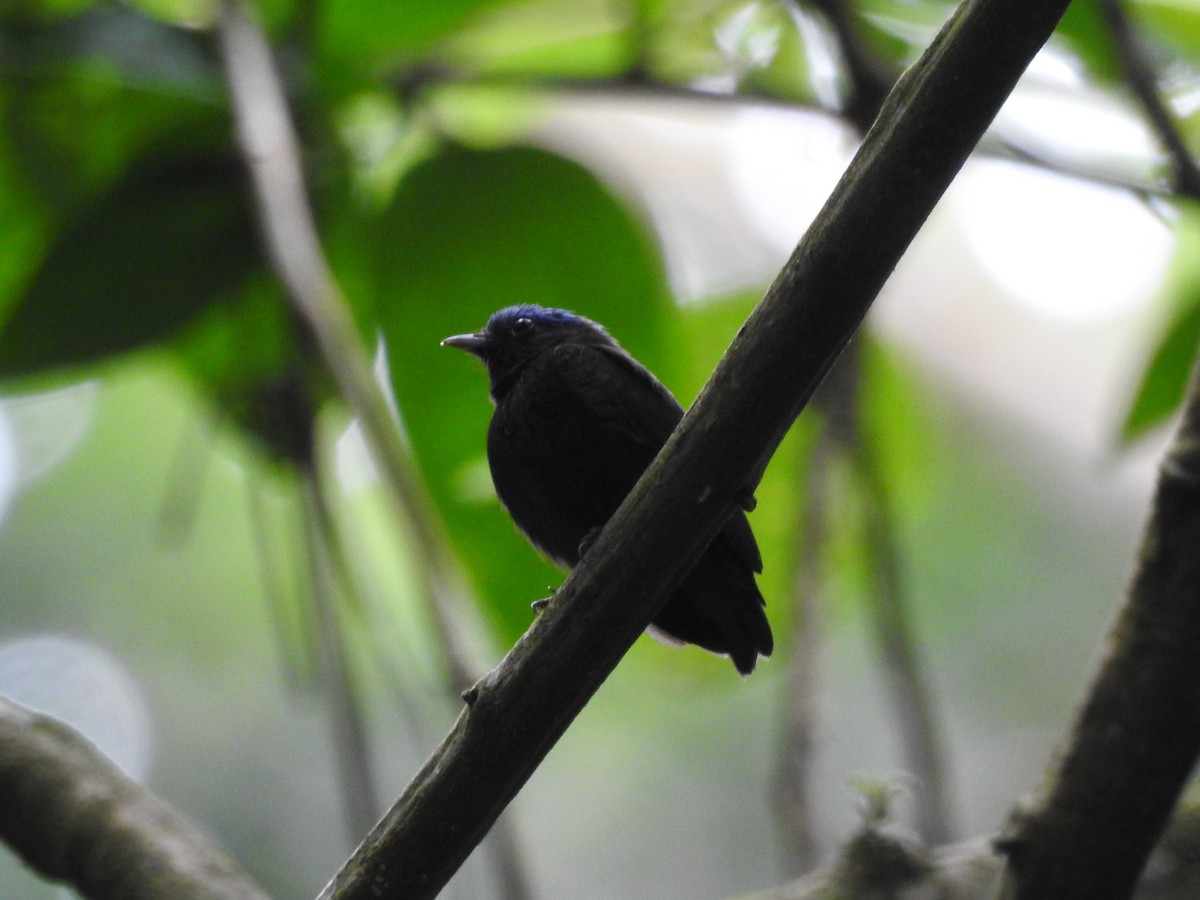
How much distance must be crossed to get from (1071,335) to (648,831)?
3408 millimetres

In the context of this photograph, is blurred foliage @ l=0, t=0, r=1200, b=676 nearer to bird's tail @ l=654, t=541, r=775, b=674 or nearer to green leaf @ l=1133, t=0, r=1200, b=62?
green leaf @ l=1133, t=0, r=1200, b=62

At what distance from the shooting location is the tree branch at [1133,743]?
1772 millimetres

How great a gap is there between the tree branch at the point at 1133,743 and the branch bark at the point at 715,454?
0.78 m

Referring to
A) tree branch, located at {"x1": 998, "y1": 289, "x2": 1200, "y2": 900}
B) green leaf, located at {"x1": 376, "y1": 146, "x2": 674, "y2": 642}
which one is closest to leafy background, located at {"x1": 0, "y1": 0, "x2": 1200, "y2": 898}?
green leaf, located at {"x1": 376, "y1": 146, "x2": 674, "y2": 642}

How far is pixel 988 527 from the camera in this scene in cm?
662

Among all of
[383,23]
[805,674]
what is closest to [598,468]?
[805,674]

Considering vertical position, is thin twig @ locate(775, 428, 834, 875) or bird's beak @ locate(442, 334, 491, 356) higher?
bird's beak @ locate(442, 334, 491, 356)

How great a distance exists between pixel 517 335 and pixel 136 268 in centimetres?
97

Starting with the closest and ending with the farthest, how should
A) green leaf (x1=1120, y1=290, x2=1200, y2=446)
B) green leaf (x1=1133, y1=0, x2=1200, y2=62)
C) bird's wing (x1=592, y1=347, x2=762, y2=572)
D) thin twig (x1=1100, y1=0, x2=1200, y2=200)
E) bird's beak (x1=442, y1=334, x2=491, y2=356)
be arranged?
1. thin twig (x1=1100, y1=0, x2=1200, y2=200)
2. bird's wing (x1=592, y1=347, x2=762, y2=572)
3. green leaf (x1=1120, y1=290, x2=1200, y2=446)
4. bird's beak (x1=442, y1=334, x2=491, y2=356)
5. green leaf (x1=1133, y1=0, x2=1200, y2=62)

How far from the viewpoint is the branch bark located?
1.24 metres

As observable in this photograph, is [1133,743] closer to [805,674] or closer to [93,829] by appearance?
[805,674]

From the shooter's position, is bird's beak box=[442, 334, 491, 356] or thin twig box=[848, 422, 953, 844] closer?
thin twig box=[848, 422, 953, 844]

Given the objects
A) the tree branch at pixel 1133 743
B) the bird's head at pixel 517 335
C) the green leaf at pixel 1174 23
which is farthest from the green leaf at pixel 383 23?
the tree branch at pixel 1133 743

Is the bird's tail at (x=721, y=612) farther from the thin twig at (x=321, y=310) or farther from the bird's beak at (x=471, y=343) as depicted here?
the bird's beak at (x=471, y=343)
